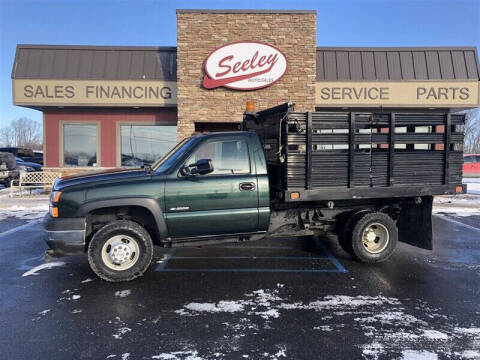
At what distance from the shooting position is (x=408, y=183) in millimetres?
5613

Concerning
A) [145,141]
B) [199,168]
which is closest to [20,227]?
[199,168]

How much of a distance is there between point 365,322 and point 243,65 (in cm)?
982

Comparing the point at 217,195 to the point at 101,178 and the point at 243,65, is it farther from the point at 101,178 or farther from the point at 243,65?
the point at 243,65

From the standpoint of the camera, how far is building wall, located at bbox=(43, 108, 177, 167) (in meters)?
14.0

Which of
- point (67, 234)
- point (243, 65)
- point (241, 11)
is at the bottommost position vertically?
point (67, 234)

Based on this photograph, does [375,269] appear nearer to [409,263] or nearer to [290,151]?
[409,263]

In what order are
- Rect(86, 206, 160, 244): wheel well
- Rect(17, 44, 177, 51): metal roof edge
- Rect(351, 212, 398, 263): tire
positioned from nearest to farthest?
Rect(86, 206, 160, 244): wheel well → Rect(351, 212, 398, 263): tire → Rect(17, 44, 177, 51): metal roof edge

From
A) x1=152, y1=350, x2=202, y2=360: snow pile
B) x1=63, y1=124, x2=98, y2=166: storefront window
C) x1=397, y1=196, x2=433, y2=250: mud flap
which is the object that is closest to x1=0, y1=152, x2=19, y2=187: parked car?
x1=63, y1=124, x2=98, y2=166: storefront window

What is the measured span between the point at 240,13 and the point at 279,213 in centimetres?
872

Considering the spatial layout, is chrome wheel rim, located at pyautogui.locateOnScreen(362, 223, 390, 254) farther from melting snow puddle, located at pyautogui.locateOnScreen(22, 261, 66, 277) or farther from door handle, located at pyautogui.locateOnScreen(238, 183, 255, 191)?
melting snow puddle, located at pyautogui.locateOnScreen(22, 261, 66, 277)

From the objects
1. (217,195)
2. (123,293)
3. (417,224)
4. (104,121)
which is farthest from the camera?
(104,121)

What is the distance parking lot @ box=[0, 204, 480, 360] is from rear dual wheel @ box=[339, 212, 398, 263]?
187 mm

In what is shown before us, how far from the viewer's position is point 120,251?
15.8 feet

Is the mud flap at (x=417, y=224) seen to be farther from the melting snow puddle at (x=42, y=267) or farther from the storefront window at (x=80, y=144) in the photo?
the storefront window at (x=80, y=144)
